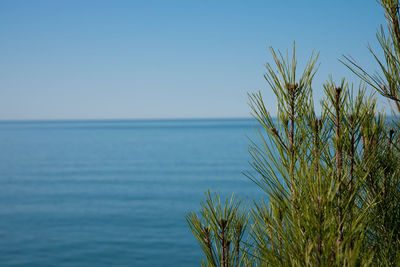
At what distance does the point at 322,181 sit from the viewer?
1.18 metres

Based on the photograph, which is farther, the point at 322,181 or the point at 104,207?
the point at 104,207

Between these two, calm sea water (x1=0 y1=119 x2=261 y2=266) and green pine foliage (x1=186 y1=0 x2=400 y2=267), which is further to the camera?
calm sea water (x1=0 y1=119 x2=261 y2=266)

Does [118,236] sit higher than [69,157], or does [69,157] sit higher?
[69,157]

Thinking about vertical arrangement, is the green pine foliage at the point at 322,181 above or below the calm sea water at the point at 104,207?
above

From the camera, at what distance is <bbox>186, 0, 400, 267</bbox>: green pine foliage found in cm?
118

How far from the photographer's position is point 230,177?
1289 inches

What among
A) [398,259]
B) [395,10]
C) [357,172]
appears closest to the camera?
[357,172]

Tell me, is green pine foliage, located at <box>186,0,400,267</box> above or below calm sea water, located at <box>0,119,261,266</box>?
above

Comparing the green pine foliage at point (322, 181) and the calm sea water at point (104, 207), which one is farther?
the calm sea water at point (104, 207)

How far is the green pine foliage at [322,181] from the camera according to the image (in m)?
1.18

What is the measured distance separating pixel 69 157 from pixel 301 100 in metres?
47.4

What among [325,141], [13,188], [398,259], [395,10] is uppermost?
[395,10]

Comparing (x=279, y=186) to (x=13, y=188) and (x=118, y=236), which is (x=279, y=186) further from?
(x=13, y=188)

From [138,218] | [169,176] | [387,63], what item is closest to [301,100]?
[387,63]
